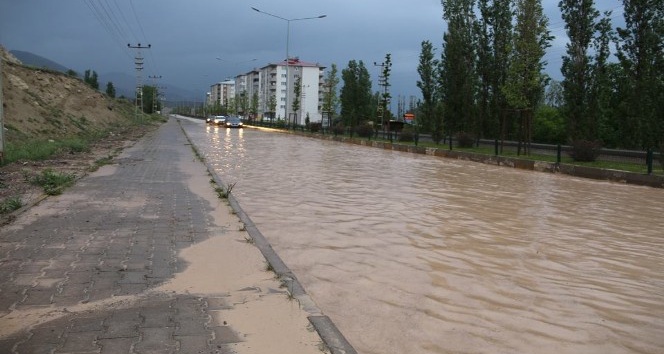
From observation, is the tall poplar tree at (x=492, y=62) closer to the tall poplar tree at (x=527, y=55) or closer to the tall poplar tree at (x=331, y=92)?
the tall poplar tree at (x=527, y=55)

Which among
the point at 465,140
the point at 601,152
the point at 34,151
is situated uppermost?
the point at 465,140

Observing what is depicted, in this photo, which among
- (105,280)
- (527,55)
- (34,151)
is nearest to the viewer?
(105,280)

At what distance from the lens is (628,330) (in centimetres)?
463

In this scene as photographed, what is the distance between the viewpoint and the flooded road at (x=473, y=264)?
446 centimetres

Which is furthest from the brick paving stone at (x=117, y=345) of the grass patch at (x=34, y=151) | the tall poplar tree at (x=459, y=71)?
the tall poplar tree at (x=459, y=71)

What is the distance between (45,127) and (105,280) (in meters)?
24.8

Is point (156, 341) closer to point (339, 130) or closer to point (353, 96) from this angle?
point (339, 130)

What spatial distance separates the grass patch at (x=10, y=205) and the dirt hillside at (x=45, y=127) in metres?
0.03

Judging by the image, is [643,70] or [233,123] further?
[233,123]

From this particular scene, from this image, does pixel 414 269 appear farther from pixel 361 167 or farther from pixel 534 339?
pixel 361 167

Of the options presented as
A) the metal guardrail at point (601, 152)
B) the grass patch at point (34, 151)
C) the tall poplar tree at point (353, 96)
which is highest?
the tall poplar tree at point (353, 96)

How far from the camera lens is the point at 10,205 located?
8602 millimetres

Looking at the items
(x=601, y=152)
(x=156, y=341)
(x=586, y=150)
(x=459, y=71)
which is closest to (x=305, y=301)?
(x=156, y=341)

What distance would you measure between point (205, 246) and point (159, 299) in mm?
2007
